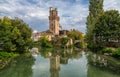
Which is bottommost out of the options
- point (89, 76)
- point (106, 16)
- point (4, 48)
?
point (89, 76)

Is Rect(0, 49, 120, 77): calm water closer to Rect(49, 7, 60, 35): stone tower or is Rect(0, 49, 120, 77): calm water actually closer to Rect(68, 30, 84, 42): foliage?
Rect(68, 30, 84, 42): foliage

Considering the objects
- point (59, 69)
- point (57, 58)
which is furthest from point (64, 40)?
point (59, 69)

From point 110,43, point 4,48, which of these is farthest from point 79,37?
Answer: point 4,48

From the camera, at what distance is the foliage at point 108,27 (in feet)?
159

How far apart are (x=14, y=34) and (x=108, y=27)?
70.4 ft

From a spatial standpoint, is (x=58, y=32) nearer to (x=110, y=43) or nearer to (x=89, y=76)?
(x=110, y=43)

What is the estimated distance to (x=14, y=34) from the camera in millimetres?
42219

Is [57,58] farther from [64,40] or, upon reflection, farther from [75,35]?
[75,35]

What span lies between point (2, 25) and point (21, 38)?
18.4 feet

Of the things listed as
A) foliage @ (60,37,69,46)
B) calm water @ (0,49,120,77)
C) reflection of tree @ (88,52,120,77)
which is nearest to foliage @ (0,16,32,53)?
calm water @ (0,49,120,77)

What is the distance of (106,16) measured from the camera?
1976 inches

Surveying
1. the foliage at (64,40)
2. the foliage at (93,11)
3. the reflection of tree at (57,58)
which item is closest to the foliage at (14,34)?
the reflection of tree at (57,58)

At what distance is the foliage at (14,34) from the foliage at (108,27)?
55.1ft

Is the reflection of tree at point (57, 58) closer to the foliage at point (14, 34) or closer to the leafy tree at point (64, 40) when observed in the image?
the foliage at point (14, 34)
